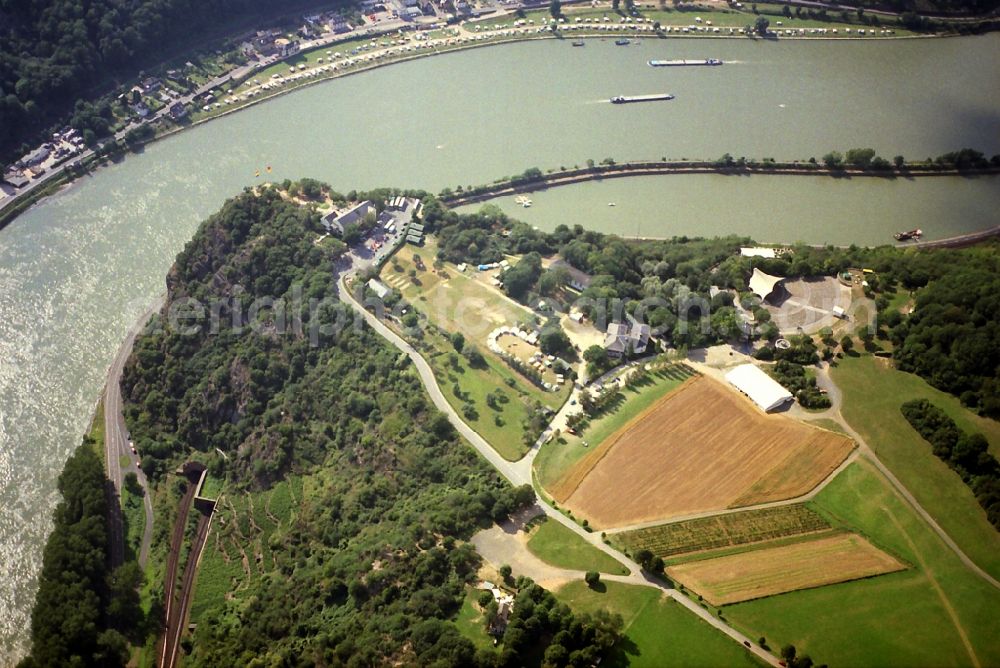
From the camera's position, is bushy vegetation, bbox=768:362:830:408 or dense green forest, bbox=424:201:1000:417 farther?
dense green forest, bbox=424:201:1000:417

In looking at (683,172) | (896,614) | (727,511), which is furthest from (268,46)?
(896,614)

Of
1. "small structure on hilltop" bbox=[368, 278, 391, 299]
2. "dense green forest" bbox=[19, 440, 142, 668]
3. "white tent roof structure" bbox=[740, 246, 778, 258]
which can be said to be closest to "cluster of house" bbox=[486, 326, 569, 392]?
"small structure on hilltop" bbox=[368, 278, 391, 299]

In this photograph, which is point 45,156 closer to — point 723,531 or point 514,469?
point 514,469

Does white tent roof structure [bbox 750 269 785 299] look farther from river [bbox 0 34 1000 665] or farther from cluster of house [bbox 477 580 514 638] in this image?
cluster of house [bbox 477 580 514 638]

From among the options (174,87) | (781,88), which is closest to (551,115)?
(781,88)

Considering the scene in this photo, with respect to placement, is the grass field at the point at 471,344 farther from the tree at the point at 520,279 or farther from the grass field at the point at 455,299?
the tree at the point at 520,279

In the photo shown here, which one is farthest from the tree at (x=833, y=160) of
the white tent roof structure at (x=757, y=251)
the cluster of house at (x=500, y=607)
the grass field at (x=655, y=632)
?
the cluster of house at (x=500, y=607)

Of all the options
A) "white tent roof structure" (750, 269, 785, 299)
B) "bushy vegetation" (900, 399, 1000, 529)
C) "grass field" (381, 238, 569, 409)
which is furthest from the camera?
"white tent roof structure" (750, 269, 785, 299)
